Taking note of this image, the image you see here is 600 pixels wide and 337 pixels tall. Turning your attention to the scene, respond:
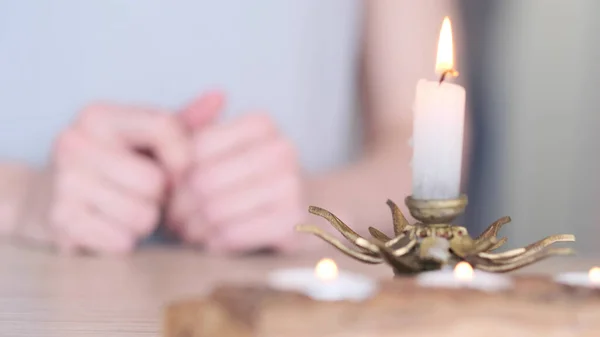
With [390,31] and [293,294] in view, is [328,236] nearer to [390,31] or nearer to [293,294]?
[293,294]

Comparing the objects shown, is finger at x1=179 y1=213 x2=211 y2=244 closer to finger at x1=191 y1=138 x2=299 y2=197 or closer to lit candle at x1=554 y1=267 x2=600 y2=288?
finger at x1=191 y1=138 x2=299 y2=197

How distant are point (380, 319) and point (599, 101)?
1.21 m

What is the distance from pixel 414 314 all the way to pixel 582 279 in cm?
9

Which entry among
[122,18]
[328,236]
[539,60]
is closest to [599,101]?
[539,60]

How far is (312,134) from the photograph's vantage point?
3.90 ft

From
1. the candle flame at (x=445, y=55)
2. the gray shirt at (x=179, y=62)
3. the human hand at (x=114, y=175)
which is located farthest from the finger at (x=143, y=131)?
the candle flame at (x=445, y=55)

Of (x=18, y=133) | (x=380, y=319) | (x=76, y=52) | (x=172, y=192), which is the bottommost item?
(x=380, y=319)

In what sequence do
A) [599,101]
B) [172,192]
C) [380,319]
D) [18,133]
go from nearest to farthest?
[380,319] → [172,192] → [18,133] → [599,101]

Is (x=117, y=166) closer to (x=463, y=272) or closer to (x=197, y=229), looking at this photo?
(x=197, y=229)

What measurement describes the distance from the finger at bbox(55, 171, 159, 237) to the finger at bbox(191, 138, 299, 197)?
0.06m

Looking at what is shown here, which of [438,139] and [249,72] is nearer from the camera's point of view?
[438,139]

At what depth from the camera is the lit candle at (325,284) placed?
28 centimetres

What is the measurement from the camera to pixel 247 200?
0.84 meters

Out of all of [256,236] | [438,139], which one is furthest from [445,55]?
[256,236]
